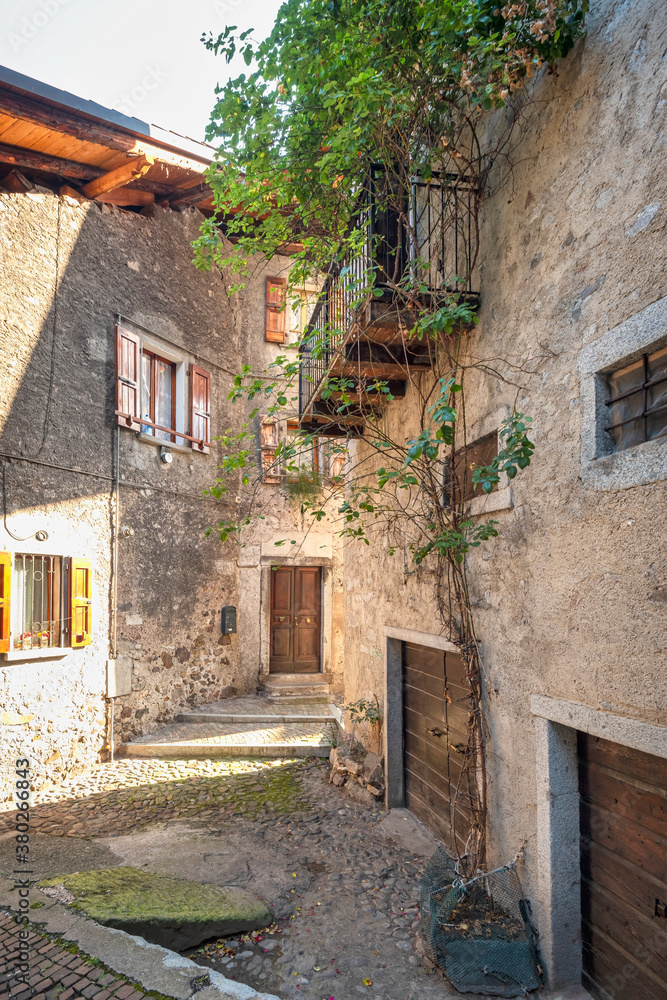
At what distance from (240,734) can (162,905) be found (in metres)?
4.18

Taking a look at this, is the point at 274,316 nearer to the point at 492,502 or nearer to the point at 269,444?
the point at 269,444

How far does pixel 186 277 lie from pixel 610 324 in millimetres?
7859

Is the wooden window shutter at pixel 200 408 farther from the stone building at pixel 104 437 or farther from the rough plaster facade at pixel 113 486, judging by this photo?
the rough plaster facade at pixel 113 486

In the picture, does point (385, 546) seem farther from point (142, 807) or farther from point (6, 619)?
point (6, 619)

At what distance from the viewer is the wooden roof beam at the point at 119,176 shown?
7129 millimetres

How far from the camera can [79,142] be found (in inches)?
262

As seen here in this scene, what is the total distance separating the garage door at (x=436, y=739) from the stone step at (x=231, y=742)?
2.25 metres

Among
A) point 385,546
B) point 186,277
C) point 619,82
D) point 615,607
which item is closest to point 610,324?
point 619,82

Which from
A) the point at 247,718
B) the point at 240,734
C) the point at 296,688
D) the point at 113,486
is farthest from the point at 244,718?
the point at 113,486

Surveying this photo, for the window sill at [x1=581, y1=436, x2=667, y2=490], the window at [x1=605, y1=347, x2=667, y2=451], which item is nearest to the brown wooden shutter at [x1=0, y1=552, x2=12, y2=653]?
the window sill at [x1=581, y1=436, x2=667, y2=490]

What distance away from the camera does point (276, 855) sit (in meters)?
4.88

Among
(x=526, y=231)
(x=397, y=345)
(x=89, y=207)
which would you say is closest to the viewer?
(x=526, y=231)

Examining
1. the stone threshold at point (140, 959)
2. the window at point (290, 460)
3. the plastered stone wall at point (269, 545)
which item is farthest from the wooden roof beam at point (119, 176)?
the stone threshold at point (140, 959)

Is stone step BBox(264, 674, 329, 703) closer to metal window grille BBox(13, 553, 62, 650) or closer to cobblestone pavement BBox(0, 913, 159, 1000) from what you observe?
metal window grille BBox(13, 553, 62, 650)
